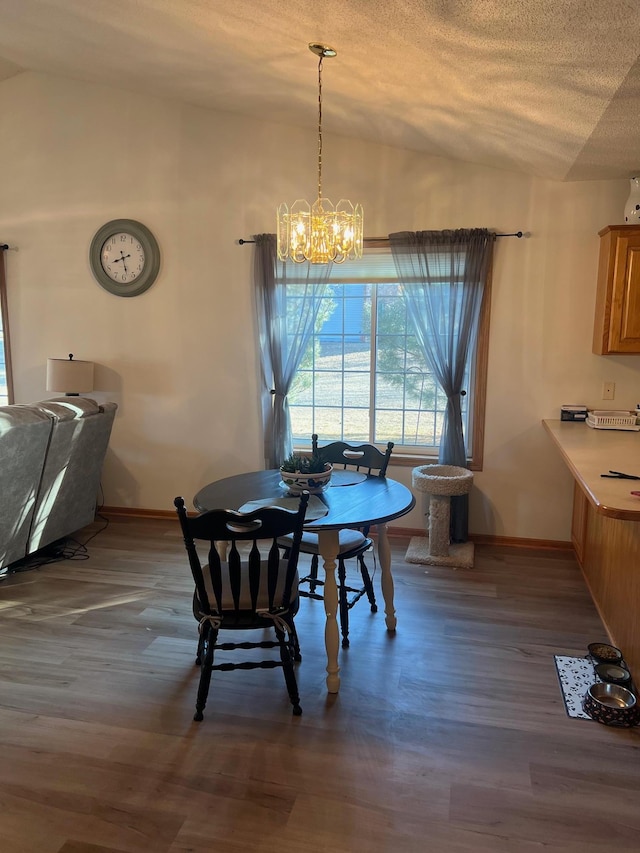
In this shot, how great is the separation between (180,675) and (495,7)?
281 cm

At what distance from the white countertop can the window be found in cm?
82

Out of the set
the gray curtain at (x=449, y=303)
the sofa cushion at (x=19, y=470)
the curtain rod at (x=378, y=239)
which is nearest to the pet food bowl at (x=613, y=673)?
the gray curtain at (x=449, y=303)

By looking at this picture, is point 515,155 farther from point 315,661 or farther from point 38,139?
point 38,139

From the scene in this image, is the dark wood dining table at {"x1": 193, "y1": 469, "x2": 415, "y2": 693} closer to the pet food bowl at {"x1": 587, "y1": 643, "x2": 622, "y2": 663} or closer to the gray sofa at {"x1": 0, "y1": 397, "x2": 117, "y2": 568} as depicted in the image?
the pet food bowl at {"x1": 587, "y1": 643, "x2": 622, "y2": 663}

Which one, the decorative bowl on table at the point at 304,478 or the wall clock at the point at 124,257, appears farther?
the wall clock at the point at 124,257

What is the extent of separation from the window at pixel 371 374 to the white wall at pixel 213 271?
23 cm

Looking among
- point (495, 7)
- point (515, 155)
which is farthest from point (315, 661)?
point (515, 155)

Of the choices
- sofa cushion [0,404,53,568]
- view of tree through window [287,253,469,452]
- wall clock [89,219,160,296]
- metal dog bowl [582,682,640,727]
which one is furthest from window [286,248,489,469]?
metal dog bowl [582,682,640,727]

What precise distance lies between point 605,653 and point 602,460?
843mm

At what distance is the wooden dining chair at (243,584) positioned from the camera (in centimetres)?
219

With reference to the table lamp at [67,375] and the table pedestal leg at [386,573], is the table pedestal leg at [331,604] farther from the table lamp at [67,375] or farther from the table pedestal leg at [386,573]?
the table lamp at [67,375]

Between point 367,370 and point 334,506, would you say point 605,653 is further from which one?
point 367,370

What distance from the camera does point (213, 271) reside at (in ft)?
15.1

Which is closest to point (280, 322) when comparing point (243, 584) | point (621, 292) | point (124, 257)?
point (124, 257)
